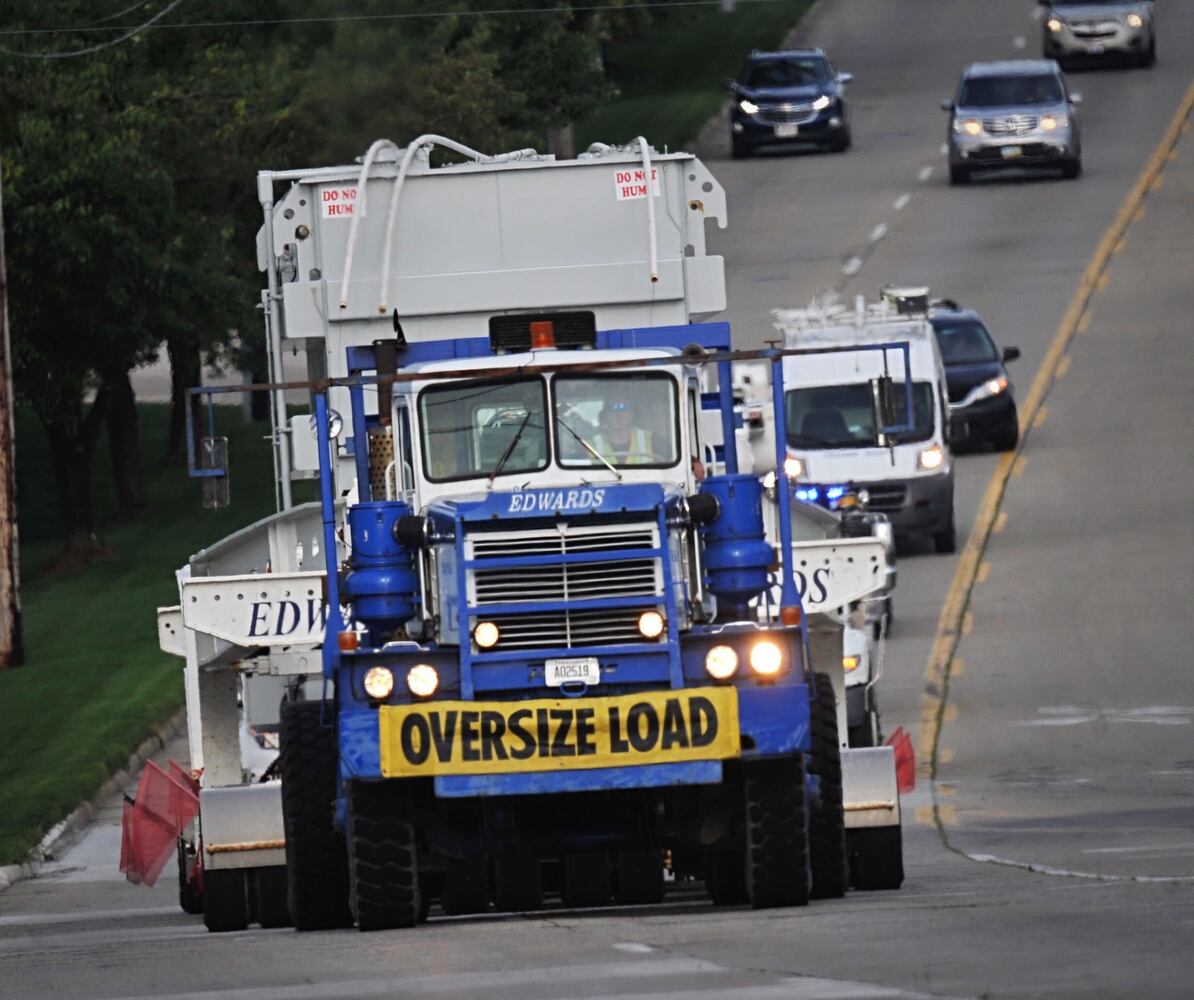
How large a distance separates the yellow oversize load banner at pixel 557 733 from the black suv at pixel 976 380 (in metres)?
23.6

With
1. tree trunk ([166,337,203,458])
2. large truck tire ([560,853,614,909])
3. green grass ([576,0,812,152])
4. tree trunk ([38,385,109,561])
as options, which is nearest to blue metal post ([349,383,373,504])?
large truck tire ([560,853,614,909])

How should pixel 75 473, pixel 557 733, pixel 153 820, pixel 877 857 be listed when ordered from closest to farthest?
1. pixel 557 733
2. pixel 877 857
3. pixel 153 820
4. pixel 75 473

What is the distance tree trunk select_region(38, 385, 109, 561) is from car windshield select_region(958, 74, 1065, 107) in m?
19.1

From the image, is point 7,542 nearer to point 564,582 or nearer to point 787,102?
point 564,582

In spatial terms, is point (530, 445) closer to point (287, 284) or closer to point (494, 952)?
point (494, 952)

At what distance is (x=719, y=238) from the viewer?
2092 inches

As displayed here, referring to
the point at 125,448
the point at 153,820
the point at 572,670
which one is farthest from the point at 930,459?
the point at 572,670

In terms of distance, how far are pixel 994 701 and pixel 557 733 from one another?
42.3 ft

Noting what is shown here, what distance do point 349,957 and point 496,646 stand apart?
1.64m

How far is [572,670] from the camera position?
13.7m

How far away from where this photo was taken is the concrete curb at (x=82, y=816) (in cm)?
2191

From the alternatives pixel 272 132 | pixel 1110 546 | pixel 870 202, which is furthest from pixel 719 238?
pixel 1110 546

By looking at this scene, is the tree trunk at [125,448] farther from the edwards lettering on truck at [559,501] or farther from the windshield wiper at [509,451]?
the edwards lettering on truck at [559,501]

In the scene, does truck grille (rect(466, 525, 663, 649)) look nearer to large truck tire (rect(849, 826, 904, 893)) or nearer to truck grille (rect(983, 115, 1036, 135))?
large truck tire (rect(849, 826, 904, 893))
